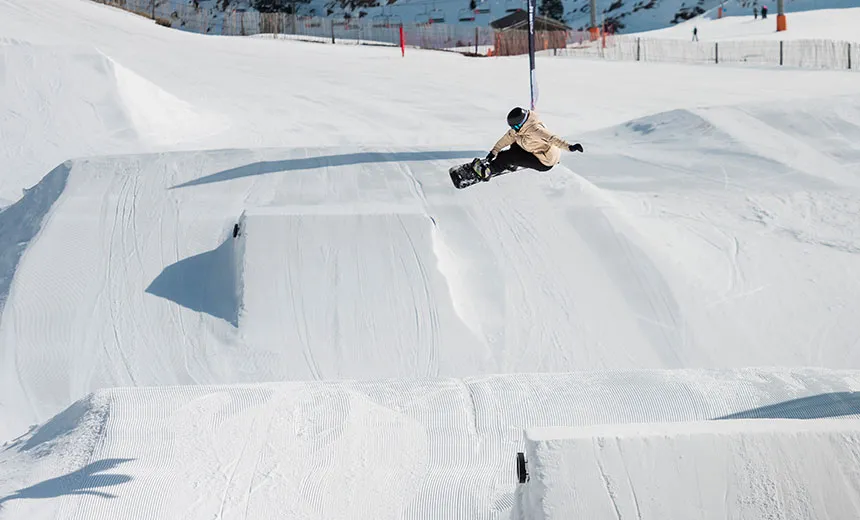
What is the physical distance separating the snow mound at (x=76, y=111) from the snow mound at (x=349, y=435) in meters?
11.4

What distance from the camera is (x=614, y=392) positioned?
26.5ft

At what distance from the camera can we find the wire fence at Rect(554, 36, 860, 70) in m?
29.8

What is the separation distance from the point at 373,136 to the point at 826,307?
1071cm

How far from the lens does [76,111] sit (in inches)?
760

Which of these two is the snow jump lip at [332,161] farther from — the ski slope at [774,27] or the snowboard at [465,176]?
the ski slope at [774,27]

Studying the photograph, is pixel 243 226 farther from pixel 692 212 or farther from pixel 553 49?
pixel 553 49

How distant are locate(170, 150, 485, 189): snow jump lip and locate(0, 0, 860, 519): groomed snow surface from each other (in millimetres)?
61

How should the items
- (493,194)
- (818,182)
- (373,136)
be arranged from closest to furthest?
(493,194)
(818,182)
(373,136)

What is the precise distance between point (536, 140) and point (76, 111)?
13.4 m

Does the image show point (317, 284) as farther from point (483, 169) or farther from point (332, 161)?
point (332, 161)

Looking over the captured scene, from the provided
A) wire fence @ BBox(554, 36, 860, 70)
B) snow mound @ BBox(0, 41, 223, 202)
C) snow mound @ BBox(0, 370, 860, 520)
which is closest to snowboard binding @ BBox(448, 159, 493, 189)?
snow mound @ BBox(0, 370, 860, 520)

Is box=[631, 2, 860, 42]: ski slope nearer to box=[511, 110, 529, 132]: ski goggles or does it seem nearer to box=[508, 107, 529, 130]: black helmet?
box=[511, 110, 529, 132]: ski goggles

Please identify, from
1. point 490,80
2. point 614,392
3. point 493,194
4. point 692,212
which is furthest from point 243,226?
point 490,80

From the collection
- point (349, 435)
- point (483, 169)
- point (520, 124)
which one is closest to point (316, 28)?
point (483, 169)
